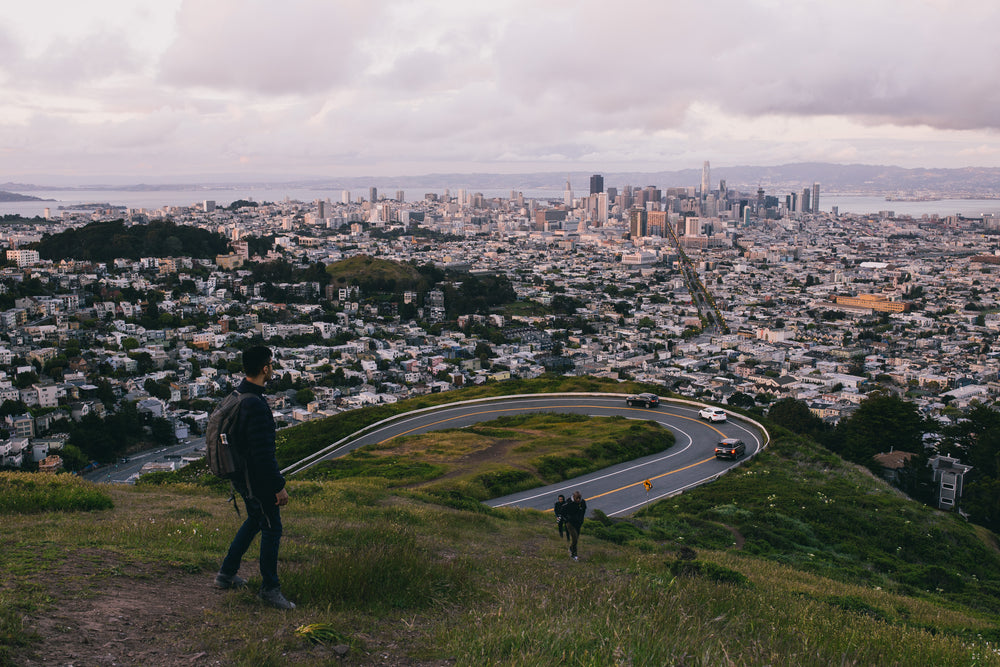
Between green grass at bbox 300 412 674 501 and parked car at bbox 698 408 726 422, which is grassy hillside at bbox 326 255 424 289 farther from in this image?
parked car at bbox 698 408 726 422

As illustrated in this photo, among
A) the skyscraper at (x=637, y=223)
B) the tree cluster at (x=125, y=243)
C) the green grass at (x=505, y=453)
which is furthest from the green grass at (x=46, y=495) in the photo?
the skyscraper at (x=637, y=223)

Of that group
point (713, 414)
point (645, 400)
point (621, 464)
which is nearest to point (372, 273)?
point (645, 400)

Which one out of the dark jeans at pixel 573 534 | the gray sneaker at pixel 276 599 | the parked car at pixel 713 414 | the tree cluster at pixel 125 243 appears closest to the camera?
the gray sneaker at pixel 276 599

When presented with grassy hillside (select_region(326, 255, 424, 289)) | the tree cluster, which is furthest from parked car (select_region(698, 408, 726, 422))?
the tree cluster

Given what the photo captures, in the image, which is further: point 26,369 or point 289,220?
point 289,220

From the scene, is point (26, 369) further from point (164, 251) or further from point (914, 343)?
point (914, 343)

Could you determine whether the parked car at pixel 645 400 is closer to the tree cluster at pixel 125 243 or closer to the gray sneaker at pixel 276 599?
the gray sneaker at pixel 276 599

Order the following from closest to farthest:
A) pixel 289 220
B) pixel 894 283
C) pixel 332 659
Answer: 1. pixel 332 659
2. pixel 894 283
3. pixel 289 220

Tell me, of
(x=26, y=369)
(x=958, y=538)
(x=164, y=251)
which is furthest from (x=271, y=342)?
(x=958, y=538)
